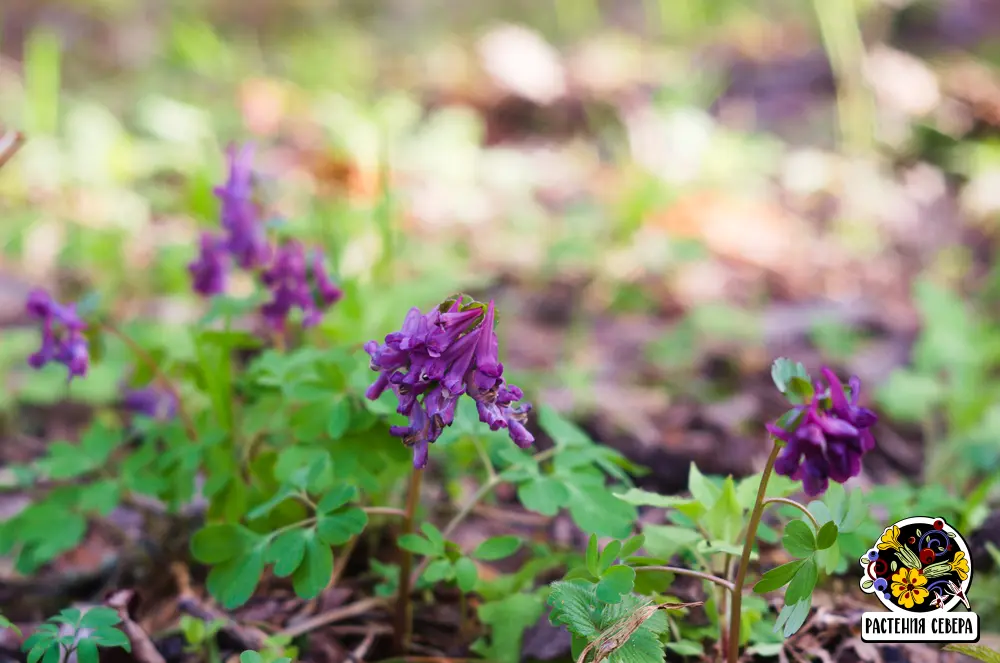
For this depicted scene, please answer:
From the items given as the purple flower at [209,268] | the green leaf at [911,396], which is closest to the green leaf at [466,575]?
the purple flower at [209,268]

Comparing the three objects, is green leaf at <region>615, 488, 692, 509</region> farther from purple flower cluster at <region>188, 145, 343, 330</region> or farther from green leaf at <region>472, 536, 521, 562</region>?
purple flower cluster at <region>188, 145, 343, 330</region>

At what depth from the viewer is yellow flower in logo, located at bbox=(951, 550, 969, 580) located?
1420 mm

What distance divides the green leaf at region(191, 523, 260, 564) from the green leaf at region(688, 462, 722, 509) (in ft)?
2.55

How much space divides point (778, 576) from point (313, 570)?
72 centimetres

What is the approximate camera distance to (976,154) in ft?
16.5

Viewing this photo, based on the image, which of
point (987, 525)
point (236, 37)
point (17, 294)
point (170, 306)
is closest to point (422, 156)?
point (170, 306)

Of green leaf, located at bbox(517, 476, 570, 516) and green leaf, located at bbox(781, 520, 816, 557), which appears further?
green leaf, located at bbox(517, 476, 570, 516)

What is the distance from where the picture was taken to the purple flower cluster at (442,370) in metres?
1.25

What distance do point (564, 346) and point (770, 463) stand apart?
2.13 m

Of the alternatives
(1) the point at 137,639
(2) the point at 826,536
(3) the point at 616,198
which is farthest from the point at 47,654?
(3) the point at 616,198

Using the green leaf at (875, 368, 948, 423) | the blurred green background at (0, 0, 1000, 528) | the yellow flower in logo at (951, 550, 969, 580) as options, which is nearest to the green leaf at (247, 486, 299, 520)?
the blurred green background at (0, 0, 1000, 528)

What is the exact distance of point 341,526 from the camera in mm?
1378

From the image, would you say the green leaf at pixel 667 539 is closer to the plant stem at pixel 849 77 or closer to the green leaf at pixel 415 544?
the green leaf at pixel 415 544

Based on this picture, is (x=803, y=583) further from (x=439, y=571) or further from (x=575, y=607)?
(x=439, y=571)
